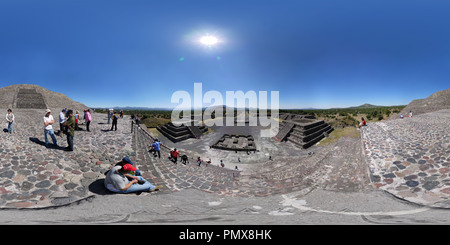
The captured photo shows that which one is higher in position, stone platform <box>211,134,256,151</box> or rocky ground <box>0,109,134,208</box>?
rocky ground <box>0,109,134,208</box>

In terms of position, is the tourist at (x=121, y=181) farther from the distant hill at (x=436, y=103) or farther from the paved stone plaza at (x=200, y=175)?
the distant hill at (x=436, y=103)

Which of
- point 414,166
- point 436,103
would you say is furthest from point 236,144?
point 436,103

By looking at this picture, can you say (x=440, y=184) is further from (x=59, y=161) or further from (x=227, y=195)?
(x=59, y=161)

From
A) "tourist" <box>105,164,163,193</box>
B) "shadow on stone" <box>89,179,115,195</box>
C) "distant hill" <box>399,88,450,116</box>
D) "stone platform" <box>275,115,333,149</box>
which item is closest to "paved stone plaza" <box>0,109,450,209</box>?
"shadow on stone" <box>89,179,115,195</box>

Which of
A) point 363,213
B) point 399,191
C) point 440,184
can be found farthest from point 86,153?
point 440,184

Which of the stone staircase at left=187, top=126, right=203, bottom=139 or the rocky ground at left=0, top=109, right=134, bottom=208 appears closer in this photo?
the rocky ground at left=0, top=109, right=134, bottom=208

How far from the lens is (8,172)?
4.17 meters

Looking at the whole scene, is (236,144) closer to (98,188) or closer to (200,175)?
(200,175)

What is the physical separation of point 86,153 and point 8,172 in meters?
2.20

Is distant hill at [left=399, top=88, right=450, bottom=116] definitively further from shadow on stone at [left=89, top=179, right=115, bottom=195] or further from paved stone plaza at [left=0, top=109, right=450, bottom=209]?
shadow on stone at [left=89, top=179, right=115, bottom=195]

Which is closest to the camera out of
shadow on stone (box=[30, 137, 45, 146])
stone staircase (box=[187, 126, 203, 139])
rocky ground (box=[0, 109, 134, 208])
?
rocky ground (box=[0, 109, 134, 208])

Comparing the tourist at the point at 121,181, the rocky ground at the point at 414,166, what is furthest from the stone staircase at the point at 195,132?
the rocky ground at the point at 414,166

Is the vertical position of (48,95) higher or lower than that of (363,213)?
higher

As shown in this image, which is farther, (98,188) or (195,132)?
(195,132)
